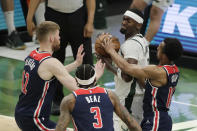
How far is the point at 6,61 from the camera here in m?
9.66

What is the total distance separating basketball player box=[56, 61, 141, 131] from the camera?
432 centimetres

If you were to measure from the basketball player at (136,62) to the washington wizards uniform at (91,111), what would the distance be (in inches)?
37.1

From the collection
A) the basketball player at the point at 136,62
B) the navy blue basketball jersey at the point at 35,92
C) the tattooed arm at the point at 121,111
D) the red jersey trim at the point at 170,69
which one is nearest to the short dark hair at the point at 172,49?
the red jersey trim at the point at 170,69

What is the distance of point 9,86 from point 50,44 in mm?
3288

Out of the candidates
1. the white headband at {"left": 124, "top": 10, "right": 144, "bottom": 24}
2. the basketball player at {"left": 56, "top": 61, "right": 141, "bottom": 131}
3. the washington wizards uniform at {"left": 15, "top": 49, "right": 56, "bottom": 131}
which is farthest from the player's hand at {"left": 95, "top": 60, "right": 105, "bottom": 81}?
the basketball player at {"left": 56, "top": 61, "right": 141, "bottom": 131}

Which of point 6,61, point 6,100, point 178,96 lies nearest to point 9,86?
point 6,100

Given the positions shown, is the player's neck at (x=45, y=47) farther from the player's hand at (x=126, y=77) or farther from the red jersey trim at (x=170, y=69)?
the red jersey trim at (x=170, y=69)

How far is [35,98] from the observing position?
5129 millimetres

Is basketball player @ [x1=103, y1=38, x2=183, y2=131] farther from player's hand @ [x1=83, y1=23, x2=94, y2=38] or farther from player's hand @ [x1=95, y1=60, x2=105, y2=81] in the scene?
player's hand @ [x1=83, y1=23, x2=94, y2=38]

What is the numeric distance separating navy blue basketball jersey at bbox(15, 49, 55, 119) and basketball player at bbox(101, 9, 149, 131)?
2.82 feet

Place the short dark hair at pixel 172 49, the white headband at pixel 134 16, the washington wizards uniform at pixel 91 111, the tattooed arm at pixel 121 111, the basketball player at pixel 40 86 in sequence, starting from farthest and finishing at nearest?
the white headband at pixel 134 16, the basketball player at pixel 40 86, the short dark hair at pixel 172 49, the tattooed arm at pixel 121 111, the washington wizards uniform at pixel 91 111

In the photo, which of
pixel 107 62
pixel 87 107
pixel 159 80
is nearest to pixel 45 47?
pixel 107 62

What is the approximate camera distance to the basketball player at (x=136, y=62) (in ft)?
17.5

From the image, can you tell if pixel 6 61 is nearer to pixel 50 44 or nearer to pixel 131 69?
pixel 50 44
